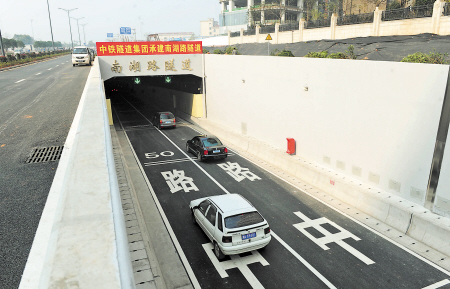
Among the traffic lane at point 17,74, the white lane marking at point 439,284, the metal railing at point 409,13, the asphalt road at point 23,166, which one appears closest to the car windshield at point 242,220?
the white lane marking at point 439,284

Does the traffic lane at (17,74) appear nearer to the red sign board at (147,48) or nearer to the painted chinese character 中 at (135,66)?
the red sign board at (147,48)

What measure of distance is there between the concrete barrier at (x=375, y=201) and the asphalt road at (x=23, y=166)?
1142cm

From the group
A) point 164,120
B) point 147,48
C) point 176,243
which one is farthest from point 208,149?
point 147,48

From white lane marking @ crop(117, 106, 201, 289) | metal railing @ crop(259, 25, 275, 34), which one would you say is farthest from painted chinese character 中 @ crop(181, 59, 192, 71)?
white lane marking @ crop(117, 106, 201, 289)

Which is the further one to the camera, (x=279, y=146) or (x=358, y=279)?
(x=279, y=146)

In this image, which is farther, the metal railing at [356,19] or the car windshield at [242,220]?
the metal railing at [356,19]

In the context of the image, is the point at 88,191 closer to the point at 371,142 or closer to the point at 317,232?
the point at 317,232

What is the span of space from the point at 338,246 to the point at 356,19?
2527cm

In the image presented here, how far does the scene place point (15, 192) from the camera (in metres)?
6.55

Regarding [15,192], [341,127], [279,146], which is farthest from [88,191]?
[279,146]

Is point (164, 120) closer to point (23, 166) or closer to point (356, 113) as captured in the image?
point (356, 113)

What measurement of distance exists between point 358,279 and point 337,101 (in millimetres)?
9016

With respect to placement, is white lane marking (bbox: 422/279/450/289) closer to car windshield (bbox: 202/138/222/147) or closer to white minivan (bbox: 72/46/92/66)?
car windshield (bbox: 202/138/222/147)

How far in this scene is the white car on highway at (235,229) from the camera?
9.88 meters
